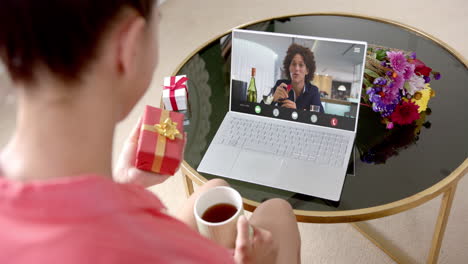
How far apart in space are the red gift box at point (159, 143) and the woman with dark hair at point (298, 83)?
0.36 meters

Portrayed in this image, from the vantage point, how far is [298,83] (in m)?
1.41

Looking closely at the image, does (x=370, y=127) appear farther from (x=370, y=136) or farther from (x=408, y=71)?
(x=408, y=71)

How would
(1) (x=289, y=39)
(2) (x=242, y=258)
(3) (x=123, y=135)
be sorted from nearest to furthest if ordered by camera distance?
(2) (x=242, y=258)
(1) (x=289, y=39)
(3) (x=123, y=135)

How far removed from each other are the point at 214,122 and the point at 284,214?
18.9 inches

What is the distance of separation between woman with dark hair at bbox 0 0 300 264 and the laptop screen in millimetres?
745

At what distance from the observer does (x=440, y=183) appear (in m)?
1.27

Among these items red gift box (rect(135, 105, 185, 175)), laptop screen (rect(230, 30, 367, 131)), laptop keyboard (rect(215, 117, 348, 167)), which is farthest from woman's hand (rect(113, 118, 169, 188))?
laptop screen (rect(230, 30, 367, 131))

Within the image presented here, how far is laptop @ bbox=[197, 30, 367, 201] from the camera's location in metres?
1.32

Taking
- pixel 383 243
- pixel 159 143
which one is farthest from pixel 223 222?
pixel 383 243

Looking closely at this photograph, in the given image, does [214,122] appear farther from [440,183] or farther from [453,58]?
[453,58]

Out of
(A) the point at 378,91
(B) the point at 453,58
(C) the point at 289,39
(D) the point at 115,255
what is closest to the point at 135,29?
(D) the point at 115,255

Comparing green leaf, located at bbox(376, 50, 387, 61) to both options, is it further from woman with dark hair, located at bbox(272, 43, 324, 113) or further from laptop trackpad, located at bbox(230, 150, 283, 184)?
laptop trackpad, located at bbox(230, 150, 283, 184)

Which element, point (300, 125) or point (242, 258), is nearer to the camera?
point (242, 258)

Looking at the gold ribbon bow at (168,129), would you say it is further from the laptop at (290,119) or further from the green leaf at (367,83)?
the green leaf at (367,83)
